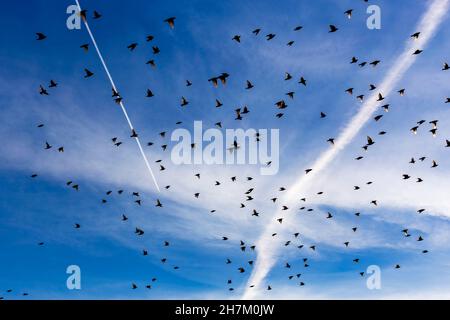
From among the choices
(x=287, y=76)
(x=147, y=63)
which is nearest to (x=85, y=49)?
(x=147, y=63)

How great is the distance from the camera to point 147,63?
87.4ft

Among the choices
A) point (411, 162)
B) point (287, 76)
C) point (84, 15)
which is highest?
point (84, 15)
